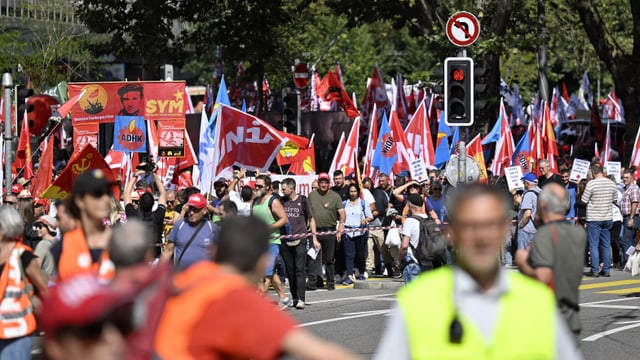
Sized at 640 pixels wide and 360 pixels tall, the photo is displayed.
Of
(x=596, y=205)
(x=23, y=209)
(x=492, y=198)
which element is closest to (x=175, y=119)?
(x=596, y=205)

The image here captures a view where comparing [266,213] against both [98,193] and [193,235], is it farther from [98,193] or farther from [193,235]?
[98,193]

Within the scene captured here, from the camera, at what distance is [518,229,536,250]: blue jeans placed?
62.9 ft

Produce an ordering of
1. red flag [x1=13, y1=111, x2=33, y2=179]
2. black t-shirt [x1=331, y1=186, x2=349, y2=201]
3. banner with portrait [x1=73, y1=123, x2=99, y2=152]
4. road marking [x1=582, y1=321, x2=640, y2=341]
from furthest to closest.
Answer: red flag [x1=13, y1=111, x2=33, y2=179]
banner with portrait [x1=73, y1=123, x2=99, y2=152]
black t-shirt [x1=331, y1=186, x2=349, y2=201]
road marking [x1=582, y1=321, x2=640, y2=341]

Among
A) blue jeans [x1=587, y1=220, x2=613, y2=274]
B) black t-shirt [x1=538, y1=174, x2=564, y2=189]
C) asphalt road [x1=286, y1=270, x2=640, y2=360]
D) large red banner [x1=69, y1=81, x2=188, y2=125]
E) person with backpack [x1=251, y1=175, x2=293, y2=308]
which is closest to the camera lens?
asphalt road [x1=286, y1=270, x2=640, y2=360]

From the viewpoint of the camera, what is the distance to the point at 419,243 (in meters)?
14.2

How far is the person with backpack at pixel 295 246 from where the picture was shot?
16516mm

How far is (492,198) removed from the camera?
13.2 feet

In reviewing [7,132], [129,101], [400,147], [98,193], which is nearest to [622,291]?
[400,147]

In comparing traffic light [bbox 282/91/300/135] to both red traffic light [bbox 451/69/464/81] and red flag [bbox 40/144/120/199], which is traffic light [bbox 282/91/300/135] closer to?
red traffic light [bbox 451/69/464/81]

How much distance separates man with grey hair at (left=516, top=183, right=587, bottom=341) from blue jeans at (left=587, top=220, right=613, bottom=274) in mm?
12962

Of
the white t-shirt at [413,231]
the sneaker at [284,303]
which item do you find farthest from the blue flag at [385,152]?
the white t-shirt at [413,231]

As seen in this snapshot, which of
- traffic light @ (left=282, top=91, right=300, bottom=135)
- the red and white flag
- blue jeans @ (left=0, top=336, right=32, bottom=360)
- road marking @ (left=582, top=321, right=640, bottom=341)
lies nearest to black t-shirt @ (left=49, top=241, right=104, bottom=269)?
blue jeans @ (left=0, top=336, right=32, bottom=360)

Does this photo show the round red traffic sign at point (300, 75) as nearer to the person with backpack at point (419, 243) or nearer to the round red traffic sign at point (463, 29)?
the round red traffic sign at point (463, 29)

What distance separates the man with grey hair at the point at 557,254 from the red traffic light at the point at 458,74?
32.9 ft
